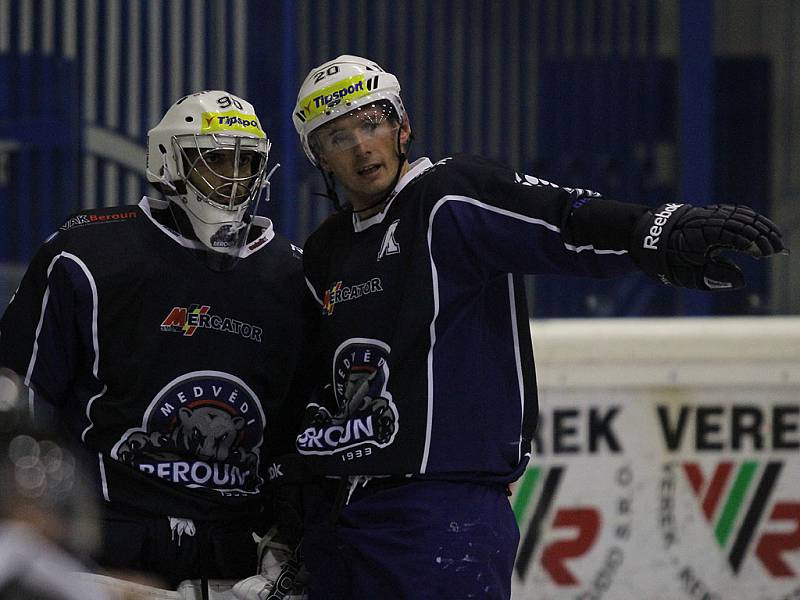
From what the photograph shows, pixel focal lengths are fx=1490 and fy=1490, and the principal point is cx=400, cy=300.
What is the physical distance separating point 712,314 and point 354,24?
5.05 ft

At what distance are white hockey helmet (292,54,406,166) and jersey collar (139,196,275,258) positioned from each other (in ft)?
1.07

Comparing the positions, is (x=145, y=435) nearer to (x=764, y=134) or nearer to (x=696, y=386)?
(x=696, y=386)

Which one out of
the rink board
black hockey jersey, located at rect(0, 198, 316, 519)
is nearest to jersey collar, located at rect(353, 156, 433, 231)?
black hockey jersey, located at rect(0, 198, 316, 519)

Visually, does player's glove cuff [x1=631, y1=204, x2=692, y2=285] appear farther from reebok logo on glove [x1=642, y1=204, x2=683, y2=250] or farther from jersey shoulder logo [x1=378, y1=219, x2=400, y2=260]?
jersey shoulder logo [x1=378, y1=219, x2=400, y2=260]

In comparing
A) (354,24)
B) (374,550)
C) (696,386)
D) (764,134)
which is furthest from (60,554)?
(764,134)

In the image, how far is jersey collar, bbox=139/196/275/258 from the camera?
11.3 feet

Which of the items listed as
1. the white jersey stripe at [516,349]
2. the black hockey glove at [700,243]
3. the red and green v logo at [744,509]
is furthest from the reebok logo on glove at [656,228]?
the red and green v logo at [744,509]

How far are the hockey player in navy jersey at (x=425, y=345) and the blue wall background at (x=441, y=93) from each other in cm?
174

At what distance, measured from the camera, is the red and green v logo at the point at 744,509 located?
4.62 meters

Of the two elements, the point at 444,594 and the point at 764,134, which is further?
the point at 764,134

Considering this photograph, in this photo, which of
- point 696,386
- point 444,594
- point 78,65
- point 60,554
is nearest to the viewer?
point 60,554

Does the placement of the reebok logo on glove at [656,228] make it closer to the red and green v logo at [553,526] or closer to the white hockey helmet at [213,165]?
the white hockey helmet at [213,165]

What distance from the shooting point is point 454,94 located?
200 inches

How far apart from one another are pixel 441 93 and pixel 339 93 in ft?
6.15
